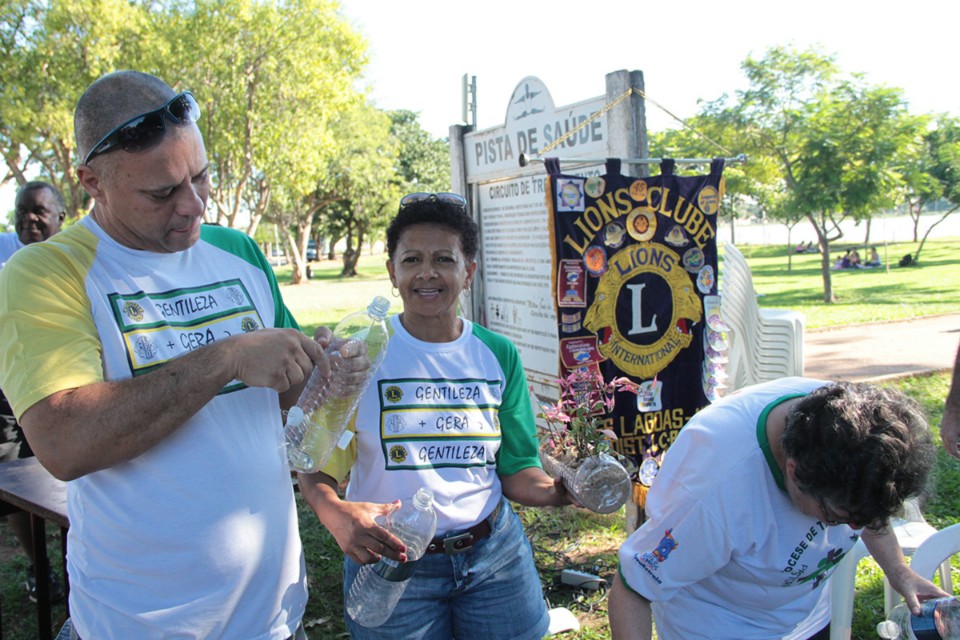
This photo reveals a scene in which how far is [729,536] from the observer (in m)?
1.79

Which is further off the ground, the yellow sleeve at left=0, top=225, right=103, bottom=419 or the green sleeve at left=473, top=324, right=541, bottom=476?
the yellow sleeve at left=0, top=225, right=103, bottom=419

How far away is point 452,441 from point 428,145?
1602 inches

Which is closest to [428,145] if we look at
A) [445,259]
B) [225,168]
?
[225,168]

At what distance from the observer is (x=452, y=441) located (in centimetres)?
213

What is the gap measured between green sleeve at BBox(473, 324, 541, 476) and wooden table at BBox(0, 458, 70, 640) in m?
1.54

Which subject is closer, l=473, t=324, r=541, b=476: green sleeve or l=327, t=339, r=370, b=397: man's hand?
l=327, t=339, r=370, b=397: man's hand

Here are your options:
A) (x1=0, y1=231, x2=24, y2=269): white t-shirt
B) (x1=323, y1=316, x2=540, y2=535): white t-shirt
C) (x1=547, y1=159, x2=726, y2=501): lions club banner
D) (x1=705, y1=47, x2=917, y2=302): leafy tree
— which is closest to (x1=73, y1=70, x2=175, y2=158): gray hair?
(x1=323, y1=316, x2=540, y2=535): white t-shirt

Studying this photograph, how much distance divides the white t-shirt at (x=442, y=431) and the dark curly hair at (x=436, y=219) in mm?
309

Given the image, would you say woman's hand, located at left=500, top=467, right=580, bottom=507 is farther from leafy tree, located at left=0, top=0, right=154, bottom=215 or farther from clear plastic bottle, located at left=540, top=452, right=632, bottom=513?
leafy tree, located at left=0, top=0, right=154, bottom=215

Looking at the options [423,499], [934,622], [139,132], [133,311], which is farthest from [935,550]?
[139,132]

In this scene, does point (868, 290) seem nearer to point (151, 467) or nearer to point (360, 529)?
point (360, 529)

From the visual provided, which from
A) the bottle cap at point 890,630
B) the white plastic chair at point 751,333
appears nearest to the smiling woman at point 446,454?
the bottle cap at point 890,630

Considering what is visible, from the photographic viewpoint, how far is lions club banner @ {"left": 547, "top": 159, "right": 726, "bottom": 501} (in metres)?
4.21

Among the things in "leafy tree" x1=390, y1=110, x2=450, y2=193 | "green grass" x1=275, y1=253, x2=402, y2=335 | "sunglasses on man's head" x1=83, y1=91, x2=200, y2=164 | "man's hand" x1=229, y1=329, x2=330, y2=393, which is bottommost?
"green grass" x1=275, y1=253, x2=402, y2=335
